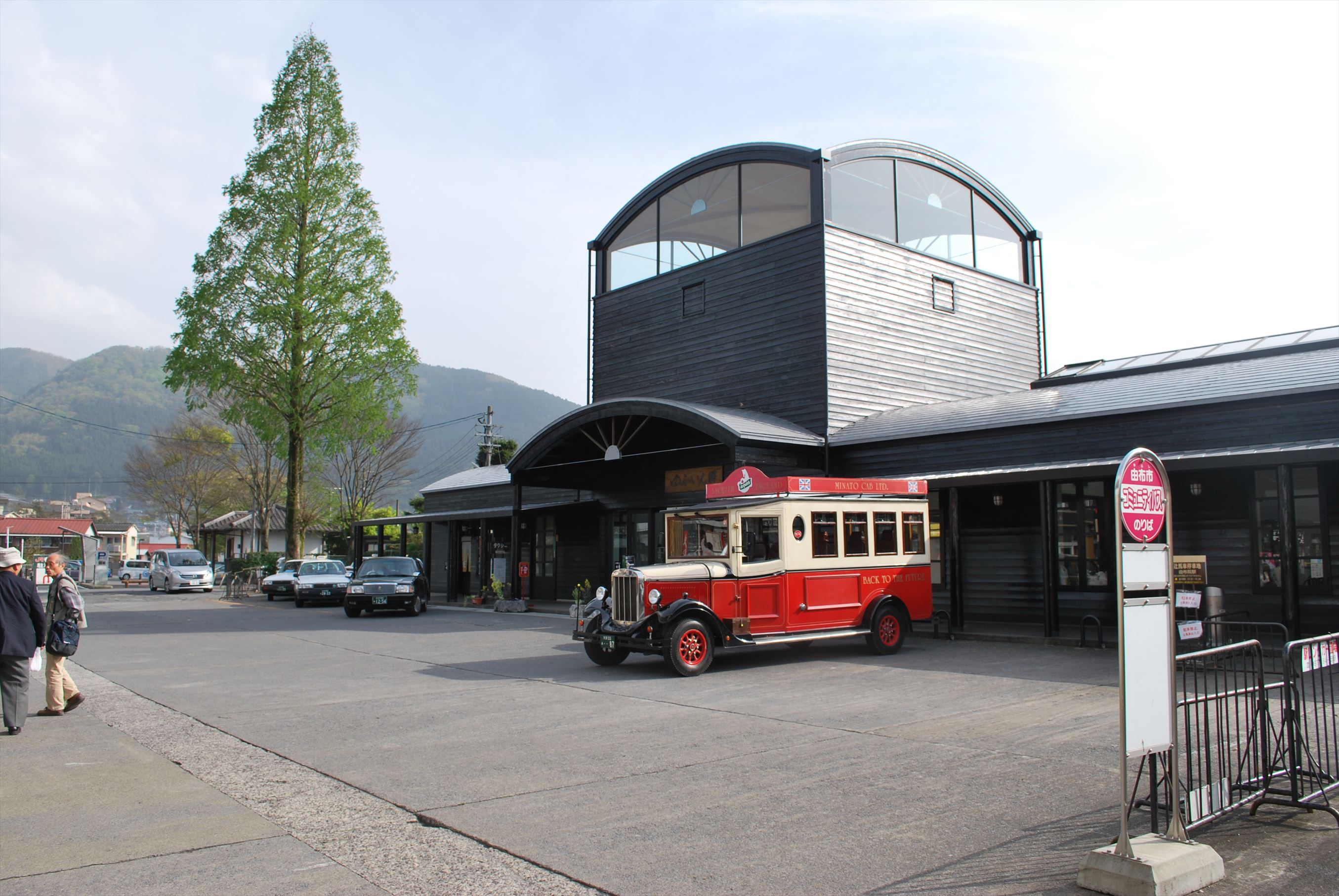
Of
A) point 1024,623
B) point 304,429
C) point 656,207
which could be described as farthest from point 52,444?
point 1024,623

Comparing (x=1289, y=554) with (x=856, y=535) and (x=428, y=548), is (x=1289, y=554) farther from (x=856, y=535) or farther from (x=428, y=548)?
(x=428, y=548)

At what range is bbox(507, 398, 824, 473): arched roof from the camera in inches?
691

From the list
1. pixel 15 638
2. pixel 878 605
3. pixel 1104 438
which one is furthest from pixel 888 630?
pixel 15 638

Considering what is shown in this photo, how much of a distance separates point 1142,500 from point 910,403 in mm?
17129

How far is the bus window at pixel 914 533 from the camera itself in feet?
46.7

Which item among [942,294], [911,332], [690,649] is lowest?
[690,649]

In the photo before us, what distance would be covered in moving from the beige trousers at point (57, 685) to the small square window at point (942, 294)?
1881cm

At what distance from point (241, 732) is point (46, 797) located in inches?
87.5

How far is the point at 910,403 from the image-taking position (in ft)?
70.6

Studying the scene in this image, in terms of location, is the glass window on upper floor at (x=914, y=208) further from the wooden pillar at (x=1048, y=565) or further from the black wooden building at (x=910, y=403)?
the wooden pillar at (x=1048, y=565)

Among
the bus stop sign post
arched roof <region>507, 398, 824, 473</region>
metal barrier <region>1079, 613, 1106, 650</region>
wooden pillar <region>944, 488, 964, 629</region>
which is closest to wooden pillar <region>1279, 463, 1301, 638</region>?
metal barrier <region>1079, 613, 1106, 650</region>

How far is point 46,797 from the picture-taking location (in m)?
6.19

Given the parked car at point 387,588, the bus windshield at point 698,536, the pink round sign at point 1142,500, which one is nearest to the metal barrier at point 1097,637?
the bus windshield at point 698,536

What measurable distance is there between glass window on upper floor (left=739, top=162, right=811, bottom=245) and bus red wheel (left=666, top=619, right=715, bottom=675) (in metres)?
11.7
